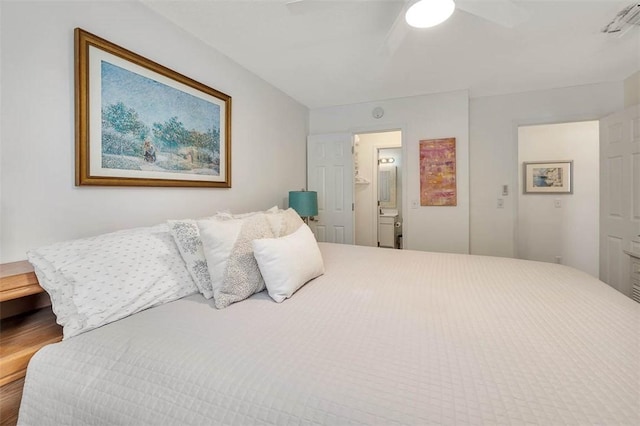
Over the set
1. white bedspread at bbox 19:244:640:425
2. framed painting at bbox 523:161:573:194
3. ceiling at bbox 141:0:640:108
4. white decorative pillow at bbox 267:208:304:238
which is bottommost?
white bedspread at bbox 19:244:640:425

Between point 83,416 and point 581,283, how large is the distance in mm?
2147

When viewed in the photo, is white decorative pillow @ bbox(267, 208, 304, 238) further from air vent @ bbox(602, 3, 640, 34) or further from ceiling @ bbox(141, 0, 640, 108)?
air vent @ bbox(602, 3, 640, 34)

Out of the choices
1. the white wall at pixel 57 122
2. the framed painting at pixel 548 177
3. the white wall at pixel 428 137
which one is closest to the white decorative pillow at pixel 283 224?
the white wall at pixel 57 122

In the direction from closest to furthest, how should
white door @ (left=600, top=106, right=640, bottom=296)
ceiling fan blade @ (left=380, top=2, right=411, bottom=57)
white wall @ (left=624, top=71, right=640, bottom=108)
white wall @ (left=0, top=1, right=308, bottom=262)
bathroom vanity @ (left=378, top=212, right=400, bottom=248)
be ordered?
white wall @ (left=0, top=1, right=308, bottom=262), ceiling fan blade @ (left=380, top=2, right=411, bottom=57), white door @ (left=600, top=106, right=640, bottom=296), white wall @ (left=624, top=71, right=640, bottom=108), bathroom vanity @ (left=378, top=212, right=400, bottom=248)

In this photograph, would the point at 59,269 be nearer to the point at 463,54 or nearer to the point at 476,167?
the point at 463,54

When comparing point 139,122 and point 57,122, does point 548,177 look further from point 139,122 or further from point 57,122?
point 57,122

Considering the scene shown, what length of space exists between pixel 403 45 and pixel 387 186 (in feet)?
11.2

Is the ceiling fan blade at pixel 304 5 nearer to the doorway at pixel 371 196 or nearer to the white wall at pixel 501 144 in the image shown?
the white wall at pixel 501 144

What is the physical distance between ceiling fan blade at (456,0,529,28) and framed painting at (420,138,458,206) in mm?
1883

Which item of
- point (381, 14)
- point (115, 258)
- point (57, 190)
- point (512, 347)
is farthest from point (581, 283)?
point (57, 190)

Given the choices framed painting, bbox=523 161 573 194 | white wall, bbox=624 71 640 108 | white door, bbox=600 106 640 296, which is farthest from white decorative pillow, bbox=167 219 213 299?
framed painting, bbox=523 161 573 194

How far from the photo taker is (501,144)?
3.30m

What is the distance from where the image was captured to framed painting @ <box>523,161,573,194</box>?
148 inches

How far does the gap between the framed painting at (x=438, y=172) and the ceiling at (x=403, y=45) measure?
25.5 inches
